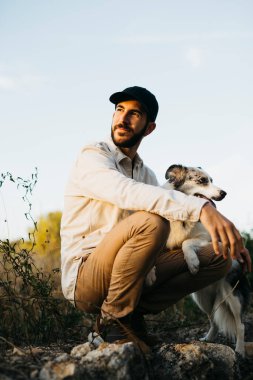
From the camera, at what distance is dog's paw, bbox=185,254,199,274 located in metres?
3.98

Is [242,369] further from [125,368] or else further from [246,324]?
[246,324]

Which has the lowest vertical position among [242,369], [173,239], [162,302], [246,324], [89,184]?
[246,324]

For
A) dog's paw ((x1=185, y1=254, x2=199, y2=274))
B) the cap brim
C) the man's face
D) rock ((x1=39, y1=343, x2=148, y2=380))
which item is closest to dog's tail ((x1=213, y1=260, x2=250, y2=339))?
dog's paw ((x1=185, y1=254, x2=199, y2=274))

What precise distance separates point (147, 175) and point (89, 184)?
3.69 feet

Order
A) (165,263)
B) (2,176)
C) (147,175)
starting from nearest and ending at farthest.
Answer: (165,263)
(2,176)
(147,175)

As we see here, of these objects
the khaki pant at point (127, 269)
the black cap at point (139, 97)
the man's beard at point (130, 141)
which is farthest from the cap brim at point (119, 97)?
the khaki pant at point (127, 269)

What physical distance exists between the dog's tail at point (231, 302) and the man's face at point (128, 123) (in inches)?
73.0

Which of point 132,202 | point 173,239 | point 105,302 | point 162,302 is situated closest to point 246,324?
point 173,239

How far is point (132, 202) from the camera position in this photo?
3213 millimetres

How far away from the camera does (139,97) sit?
4.19 meters

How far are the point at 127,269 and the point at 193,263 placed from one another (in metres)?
0.85

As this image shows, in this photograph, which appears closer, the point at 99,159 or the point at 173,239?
the point at 99,159

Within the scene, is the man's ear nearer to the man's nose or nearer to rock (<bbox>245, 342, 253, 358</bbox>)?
the man's nose

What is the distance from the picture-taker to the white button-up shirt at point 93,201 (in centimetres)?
328
